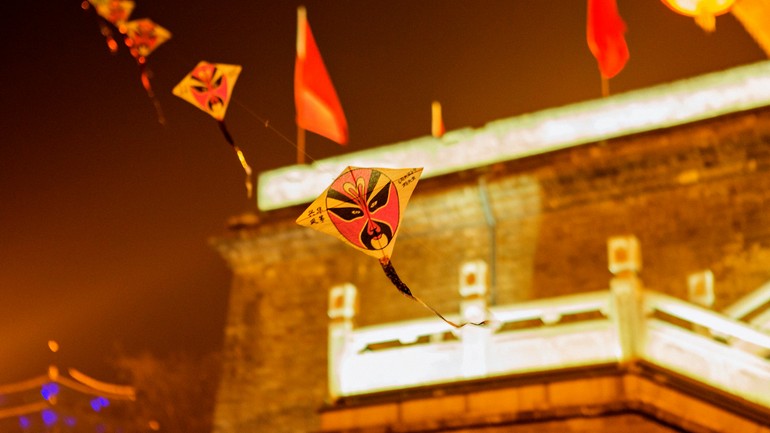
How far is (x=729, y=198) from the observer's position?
13.7 meters

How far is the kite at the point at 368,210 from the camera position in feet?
29.1

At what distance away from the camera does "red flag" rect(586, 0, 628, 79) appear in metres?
15.2

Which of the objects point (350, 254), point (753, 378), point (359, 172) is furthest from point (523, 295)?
point (359, 172)

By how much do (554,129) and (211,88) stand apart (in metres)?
6.52

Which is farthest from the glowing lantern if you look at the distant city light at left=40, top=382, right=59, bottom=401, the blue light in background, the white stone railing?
the blue light in background

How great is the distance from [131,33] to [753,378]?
8502 mm

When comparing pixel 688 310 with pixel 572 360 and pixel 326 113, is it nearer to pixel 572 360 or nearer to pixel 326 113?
pixel 572 360

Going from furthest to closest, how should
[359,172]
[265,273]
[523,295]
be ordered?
[265,273] < [523,295] < [359,172]

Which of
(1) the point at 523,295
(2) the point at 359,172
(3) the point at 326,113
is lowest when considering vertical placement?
(2) the point at 359,172

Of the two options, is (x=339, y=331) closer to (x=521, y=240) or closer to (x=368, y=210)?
(x=368, y=210)

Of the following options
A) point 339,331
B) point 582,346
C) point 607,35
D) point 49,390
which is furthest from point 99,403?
point 582,346

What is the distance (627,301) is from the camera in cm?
1023

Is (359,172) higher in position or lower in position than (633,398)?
→ higher

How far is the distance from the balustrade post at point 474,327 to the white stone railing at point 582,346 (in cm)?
1
